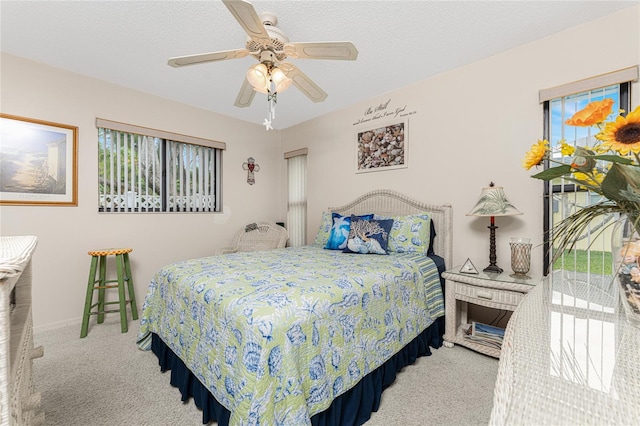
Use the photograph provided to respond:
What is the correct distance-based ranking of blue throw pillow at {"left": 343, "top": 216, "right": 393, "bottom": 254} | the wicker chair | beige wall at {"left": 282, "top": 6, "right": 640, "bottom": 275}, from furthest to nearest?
the wicker chair → blue throw pillow at {"left": 343, "top": 216, "right": 393, "bottom": 254} → beige wall at {"left": 282, "top": 6, "right": 640, "bottom": 275}

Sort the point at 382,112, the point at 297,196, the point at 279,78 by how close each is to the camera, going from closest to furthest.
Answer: the point at 279,78, the point at 382,112, the point at 297,196

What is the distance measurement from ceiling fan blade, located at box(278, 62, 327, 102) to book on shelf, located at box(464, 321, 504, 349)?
2241 millimetres

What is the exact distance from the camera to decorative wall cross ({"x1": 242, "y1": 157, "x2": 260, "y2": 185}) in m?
4.07

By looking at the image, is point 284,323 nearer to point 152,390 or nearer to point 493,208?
point 152,390

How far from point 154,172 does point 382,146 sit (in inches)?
109

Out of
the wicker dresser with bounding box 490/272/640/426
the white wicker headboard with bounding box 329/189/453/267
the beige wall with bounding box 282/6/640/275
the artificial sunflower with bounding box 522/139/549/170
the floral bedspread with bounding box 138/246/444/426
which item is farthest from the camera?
the white wicker headboard with bounding box 329/189/453/267

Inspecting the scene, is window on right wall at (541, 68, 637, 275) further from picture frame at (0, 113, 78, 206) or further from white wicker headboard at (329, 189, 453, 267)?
picture frame at (0, 113, 78, 206)

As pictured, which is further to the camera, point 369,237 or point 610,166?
point 369,237

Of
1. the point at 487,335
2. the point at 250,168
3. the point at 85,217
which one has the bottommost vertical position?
the point at 487,335

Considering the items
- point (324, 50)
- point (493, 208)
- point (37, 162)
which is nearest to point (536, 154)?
point (324, 50)

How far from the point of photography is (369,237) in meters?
2.55

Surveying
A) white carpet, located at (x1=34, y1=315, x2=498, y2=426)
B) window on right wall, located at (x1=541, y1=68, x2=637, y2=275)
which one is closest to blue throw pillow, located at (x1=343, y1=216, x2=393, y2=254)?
white carpet, located at (x1=34, y1=315, x2=498, y2=426)

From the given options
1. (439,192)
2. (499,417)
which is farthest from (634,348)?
(439,192)

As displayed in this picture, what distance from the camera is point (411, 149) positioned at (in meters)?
2.94
